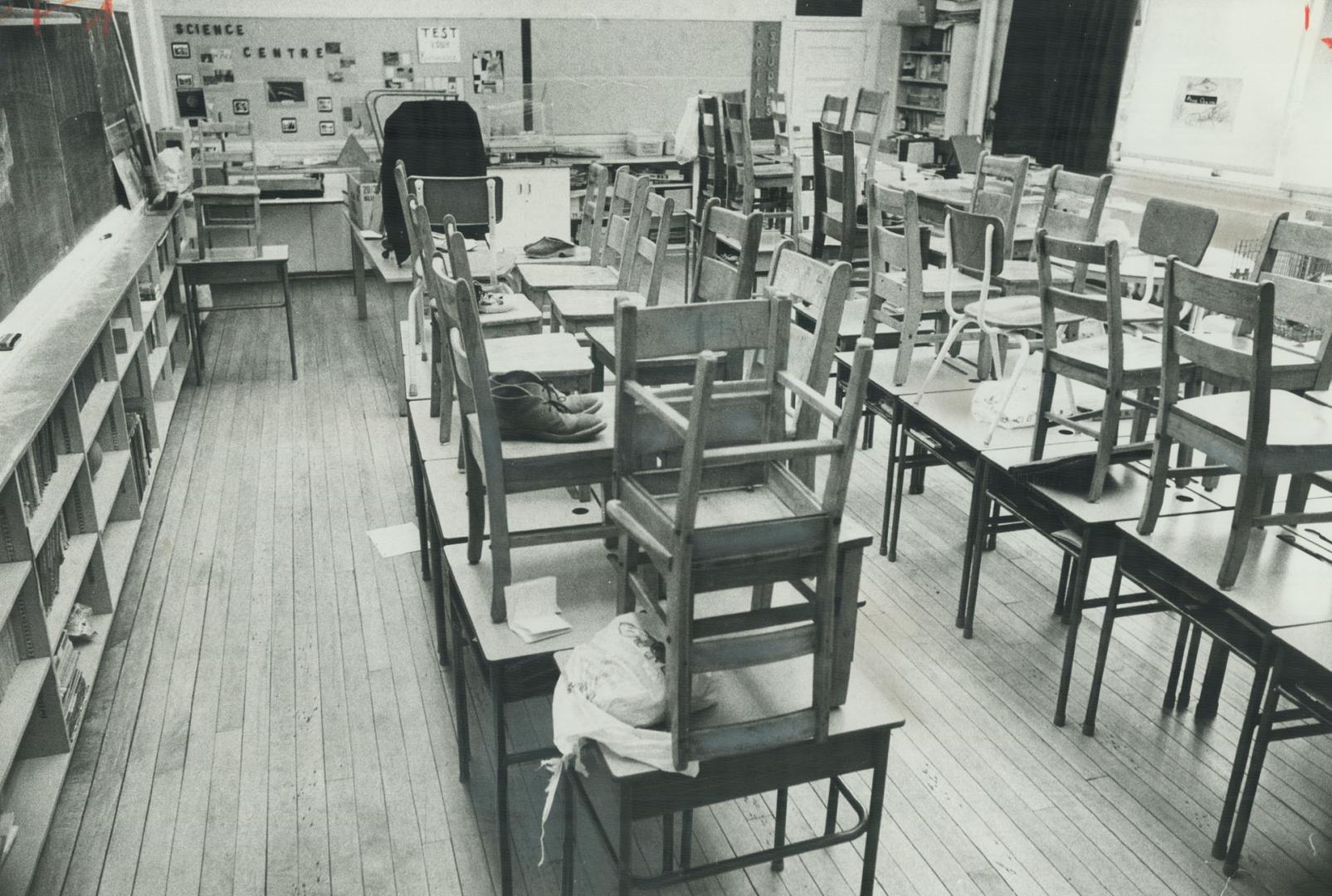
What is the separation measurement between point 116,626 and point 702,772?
2327mm

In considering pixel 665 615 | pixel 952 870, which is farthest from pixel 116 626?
pixel 952 870

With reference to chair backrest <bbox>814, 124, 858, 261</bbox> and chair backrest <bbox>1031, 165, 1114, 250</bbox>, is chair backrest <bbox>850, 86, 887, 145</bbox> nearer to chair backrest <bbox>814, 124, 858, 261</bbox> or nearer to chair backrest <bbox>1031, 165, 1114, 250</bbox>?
chair backrest <bbox>814, 124, 858, 261</bbox>

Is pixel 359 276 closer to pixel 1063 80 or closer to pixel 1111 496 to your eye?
pixel 1111 496

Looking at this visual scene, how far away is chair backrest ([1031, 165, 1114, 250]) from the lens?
166 inches

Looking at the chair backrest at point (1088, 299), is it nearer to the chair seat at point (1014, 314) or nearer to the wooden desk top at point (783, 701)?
the chair seat at point (1014, 314)

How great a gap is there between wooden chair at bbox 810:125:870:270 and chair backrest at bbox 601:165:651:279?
1.05m

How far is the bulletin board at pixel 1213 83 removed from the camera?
6727 millimetres

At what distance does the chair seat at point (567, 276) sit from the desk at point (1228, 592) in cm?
230

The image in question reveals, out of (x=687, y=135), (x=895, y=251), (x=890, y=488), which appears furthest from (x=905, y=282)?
(x=687, y=135)

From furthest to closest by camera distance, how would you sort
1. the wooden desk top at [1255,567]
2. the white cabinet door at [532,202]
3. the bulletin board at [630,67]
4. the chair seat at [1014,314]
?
1. the bulletin board at [630,67]
2. the white cabinet door at [532,202]
3. the chair seat at [1014,314]
4. the wooden desk top at [1255,567]

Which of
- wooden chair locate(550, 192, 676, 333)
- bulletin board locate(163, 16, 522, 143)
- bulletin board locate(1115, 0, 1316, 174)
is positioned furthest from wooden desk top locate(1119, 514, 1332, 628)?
bulletin board locate(163, 16, 522, 143)

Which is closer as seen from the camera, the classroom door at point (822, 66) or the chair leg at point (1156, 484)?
the chair leg at point (1156, 484)

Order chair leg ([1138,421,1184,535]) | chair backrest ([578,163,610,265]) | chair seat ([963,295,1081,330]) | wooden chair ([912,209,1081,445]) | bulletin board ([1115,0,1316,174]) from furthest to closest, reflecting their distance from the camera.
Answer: bulletin board ([1115,0,1316,174]) < chair backrest ([578,163,610,265]) < chair seat ([963,295,1081,330]) < wooden chair ([912,209,1081,445]) < chair leg ([1138,421,1184,535])

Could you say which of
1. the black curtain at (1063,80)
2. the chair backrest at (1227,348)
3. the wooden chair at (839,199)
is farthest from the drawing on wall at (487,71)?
the chair backrest at (1227,348)
